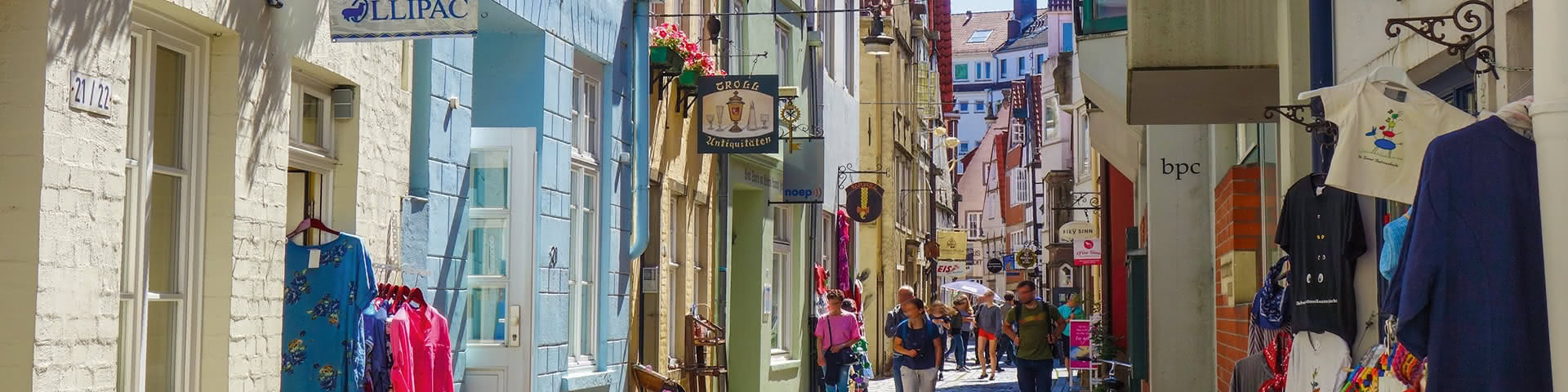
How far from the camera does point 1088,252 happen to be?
28.0 m

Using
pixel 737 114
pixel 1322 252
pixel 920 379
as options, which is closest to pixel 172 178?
pixel 1322 252

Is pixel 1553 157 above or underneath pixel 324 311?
above

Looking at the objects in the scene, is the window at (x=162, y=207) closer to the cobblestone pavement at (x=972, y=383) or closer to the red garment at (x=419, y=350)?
the red garment at (x=419, y=350)

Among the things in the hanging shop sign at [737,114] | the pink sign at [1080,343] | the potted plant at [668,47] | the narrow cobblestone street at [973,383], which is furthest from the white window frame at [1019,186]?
the potted plant at [668,47]

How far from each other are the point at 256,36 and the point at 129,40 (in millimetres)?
1177

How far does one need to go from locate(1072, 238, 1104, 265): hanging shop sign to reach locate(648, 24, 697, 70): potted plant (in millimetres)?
13618

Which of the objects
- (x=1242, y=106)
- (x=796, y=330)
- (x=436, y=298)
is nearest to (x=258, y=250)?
(x=436, y=298)

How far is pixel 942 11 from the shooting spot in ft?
156

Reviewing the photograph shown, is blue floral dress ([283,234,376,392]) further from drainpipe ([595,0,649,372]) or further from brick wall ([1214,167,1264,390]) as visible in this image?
drainpipe ([595,0,649,372])

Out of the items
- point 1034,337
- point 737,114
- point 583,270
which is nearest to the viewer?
point 583,270

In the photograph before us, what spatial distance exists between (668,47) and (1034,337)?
5637mm

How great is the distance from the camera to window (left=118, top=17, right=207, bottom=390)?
6402 millimetres

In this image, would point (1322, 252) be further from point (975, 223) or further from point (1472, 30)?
point (975, 223)

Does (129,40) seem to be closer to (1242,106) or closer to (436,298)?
(436,298)
